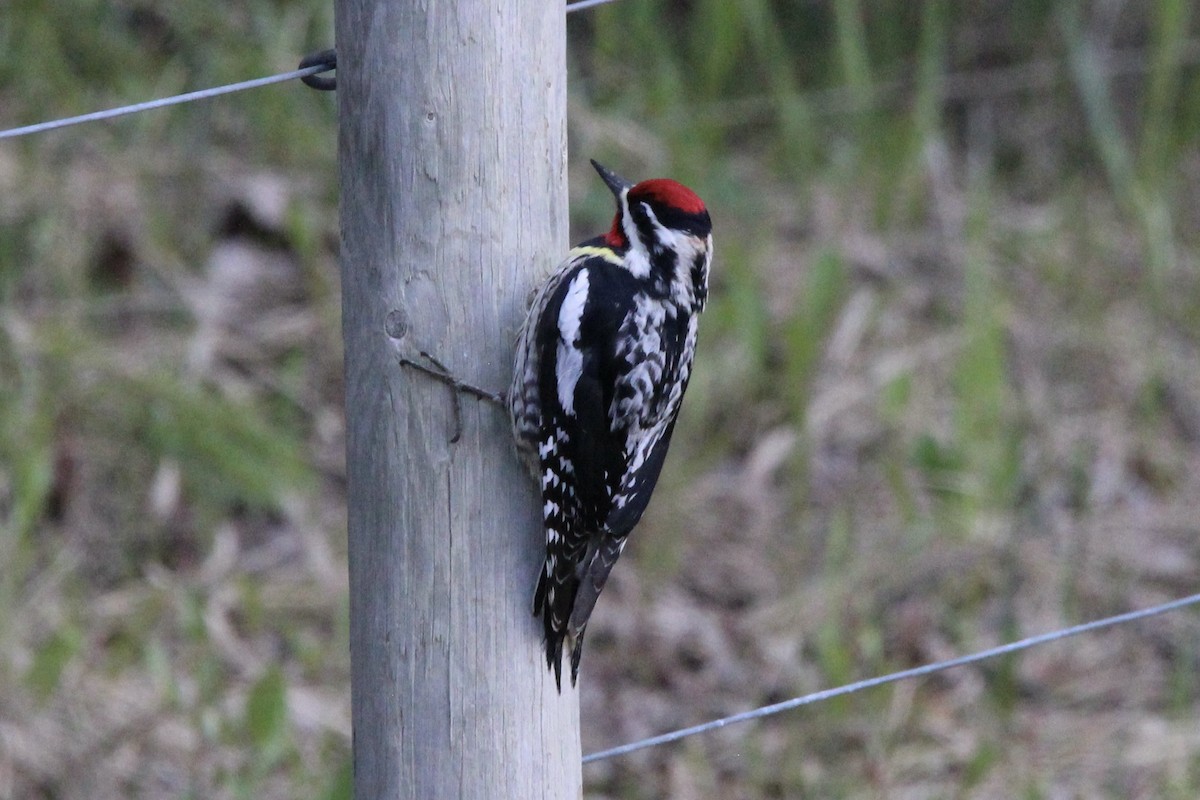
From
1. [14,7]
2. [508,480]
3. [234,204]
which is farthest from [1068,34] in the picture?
[508,480]

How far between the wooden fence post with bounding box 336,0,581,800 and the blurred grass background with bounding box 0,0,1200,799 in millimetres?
1412

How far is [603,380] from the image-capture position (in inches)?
101

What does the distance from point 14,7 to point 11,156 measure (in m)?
0.71

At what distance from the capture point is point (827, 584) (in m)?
4.72

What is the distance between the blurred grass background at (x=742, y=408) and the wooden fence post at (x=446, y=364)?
141 cm

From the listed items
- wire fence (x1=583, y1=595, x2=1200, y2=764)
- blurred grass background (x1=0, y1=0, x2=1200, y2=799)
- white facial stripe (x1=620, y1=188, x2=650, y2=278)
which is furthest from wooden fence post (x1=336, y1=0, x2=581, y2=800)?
blurred grass background (x1=0, y1=0, x2=1200, y2=799)

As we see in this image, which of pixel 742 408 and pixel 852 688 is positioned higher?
pixel 742 408

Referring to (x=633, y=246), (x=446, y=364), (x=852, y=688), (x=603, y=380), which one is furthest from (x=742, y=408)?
(x=446, y=364)

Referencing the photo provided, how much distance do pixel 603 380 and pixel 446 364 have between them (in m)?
0.51

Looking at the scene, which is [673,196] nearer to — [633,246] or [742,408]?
[633,246]

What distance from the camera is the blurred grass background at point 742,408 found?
4160 mm

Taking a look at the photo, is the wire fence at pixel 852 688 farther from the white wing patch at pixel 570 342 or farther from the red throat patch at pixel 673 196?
the red throat patch at pixel 673 196

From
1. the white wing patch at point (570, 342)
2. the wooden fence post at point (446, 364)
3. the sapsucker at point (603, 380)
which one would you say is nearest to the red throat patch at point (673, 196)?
the sapsucker at point (603, 380)

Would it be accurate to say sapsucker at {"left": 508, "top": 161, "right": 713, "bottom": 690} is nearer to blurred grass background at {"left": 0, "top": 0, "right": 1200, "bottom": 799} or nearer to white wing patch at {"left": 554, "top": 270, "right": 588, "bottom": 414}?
Answer: white wing patch at {"left": 554, "top": 270, "right": 588, "bottom": 414}
